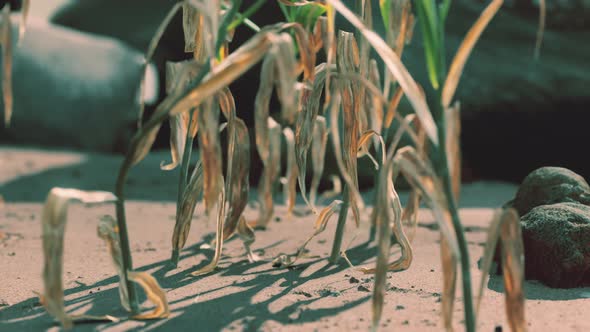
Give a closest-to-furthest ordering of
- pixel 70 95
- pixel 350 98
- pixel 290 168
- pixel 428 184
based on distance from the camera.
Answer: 1. pixel 428 184
2. pixel 290 168
3. pixel 350 98
4. pixel 70 95

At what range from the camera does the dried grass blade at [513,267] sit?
988 mm

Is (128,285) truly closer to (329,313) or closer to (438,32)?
(329,313)

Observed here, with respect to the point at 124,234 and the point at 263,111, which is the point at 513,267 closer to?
the point at 263,111

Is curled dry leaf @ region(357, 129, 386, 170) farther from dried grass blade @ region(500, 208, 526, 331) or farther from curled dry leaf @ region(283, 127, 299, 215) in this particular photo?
dried grass blade @ region(500, 208, 526, 331)

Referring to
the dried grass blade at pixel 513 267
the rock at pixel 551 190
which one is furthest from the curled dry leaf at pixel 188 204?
the rock at pixel 551 190

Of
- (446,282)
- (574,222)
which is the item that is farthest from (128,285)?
(574,222)

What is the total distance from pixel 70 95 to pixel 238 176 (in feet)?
13.6

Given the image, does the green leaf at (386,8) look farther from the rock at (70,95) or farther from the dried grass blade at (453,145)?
the rock at (70,95)

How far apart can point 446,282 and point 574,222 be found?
0.64 meters

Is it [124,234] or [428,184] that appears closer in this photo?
[428,184]

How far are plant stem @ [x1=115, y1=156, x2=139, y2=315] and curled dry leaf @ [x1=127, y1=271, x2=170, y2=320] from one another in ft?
0.14

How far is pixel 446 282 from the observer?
102 centimetres

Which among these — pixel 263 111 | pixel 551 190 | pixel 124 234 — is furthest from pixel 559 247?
pixel 124 234

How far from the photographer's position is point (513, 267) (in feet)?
3.26
